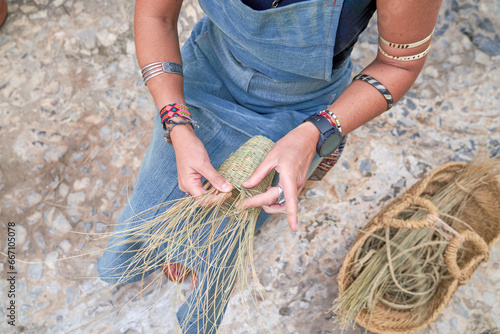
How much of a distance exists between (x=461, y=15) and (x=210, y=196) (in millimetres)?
2115

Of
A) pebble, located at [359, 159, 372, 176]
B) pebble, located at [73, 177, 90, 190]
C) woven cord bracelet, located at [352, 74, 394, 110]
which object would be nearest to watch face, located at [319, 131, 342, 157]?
woven cord bracelet, located at [352, 74, 394, 110]

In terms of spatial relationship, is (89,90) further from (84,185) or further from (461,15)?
(461,15)

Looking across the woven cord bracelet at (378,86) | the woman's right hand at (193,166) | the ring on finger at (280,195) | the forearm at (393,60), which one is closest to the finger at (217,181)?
the woman's right hand at (193,166)

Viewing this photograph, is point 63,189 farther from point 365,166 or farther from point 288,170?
point 365,166

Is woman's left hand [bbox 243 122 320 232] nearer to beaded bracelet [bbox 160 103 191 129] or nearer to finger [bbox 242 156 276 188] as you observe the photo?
finger [bbox 242 156 276 188]

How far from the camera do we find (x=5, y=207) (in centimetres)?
191

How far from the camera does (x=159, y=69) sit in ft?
3.94

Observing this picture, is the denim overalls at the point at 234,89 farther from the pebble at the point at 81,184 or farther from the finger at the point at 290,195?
the pebble at the point at 81,184

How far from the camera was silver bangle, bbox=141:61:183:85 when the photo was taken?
1.20 meters

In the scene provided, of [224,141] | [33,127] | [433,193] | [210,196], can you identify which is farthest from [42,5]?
[433,193]

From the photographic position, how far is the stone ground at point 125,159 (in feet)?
5.90

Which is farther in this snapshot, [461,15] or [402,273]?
[461,15]

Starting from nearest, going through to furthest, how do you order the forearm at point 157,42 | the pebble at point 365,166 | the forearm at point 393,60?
1. the forearm at point 393,60
2. the forearm at point 157,42
3. the pebble at point 365,166

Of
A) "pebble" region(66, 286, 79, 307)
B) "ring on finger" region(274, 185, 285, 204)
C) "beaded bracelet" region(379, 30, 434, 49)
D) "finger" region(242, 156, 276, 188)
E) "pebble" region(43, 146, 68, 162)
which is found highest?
"beaded bracelet" region(379, 30, 434, 49)
